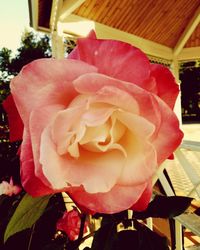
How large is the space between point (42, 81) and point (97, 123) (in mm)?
65

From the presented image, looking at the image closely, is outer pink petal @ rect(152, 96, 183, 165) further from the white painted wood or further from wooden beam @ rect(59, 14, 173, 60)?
wooden beam @ rect(59, 14, 173, 60)

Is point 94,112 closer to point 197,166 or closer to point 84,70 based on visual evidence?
point 84,70

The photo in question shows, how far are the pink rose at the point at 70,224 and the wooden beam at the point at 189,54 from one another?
5.77 meters

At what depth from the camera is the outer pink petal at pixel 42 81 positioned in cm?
31

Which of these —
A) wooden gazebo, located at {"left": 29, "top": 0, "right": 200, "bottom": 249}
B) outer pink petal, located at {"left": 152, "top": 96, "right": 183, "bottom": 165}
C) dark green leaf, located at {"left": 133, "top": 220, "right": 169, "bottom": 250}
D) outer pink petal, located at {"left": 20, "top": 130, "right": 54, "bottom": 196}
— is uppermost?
wooden gazebo, located at {"left": 29, "top": 0, "right": 200, "bottom": 249}

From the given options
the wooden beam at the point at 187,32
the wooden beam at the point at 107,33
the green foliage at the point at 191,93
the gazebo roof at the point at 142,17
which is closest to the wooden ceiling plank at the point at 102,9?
the gazebo roof at the point at 142,17

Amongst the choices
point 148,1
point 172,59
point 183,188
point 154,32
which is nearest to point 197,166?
point 183,188

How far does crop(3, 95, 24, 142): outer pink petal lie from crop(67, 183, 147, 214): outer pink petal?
3.5 inches

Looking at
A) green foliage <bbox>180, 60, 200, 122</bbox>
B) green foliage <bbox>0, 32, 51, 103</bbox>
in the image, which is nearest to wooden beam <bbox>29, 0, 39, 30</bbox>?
green foliage <bbox>0, 32, 51, 103</bbox>

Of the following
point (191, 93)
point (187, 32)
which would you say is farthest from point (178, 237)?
point (191, 93)

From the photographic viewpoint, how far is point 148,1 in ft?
16.2

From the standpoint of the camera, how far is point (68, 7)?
A: 3.91 m

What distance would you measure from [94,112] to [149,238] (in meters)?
0.39

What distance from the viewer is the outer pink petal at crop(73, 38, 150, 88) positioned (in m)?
0.31
